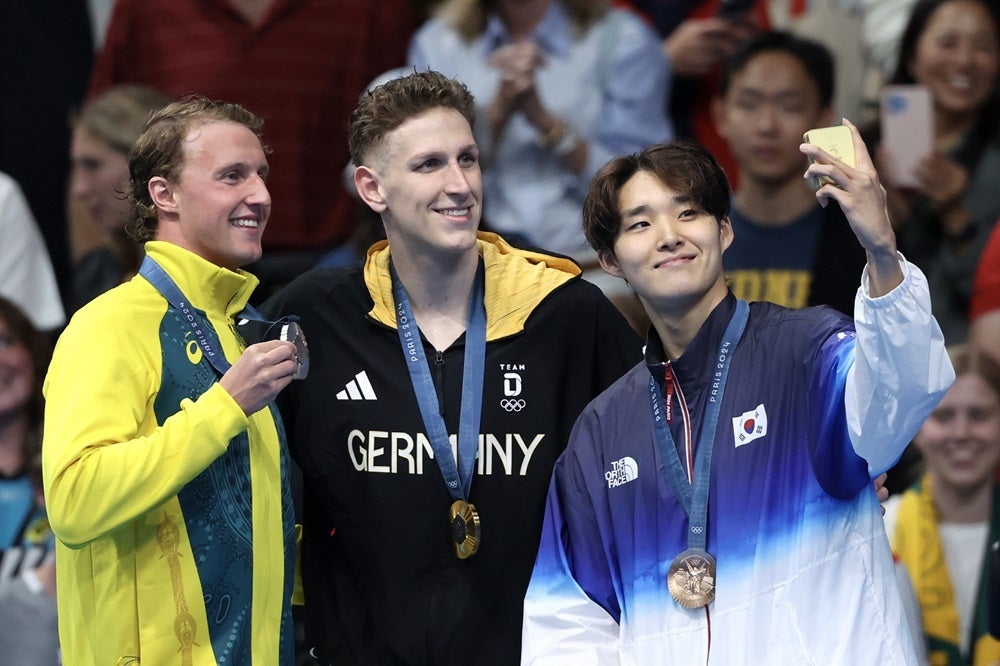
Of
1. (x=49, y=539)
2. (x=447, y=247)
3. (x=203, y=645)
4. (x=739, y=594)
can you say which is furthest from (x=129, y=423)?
(x=49, y=539)

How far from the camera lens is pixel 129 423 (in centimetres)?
413

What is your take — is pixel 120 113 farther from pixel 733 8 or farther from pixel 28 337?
pixel 733 8

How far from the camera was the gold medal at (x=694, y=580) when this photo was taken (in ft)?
13.6

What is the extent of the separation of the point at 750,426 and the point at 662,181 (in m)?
0.68

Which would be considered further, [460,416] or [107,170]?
[107,170]

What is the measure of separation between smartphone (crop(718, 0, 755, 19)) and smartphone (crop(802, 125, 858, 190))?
389cm

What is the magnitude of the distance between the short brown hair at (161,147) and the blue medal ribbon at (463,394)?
0.72 meters

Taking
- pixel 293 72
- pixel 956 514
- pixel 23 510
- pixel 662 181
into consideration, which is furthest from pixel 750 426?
pixel 293 72

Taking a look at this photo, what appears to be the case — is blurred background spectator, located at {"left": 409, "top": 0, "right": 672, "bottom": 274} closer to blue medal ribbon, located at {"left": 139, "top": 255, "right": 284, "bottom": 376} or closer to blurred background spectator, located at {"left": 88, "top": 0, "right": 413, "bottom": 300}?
blurred background spectator, located at {"left": 88, "top": 0, "right": 413, "bottom": 300}

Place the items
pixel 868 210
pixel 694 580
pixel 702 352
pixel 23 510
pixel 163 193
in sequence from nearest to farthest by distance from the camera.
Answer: pixel 868 210 → pixel 694 580 → pixel 702 352 → pixel 163 193 → pixel 23 510

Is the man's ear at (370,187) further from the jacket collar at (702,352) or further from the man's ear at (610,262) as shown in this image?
the jacket collar at (702,352)

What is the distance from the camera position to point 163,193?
456 centimetres

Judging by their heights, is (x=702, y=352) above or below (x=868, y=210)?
below

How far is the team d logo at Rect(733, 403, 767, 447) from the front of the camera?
13.7ft
